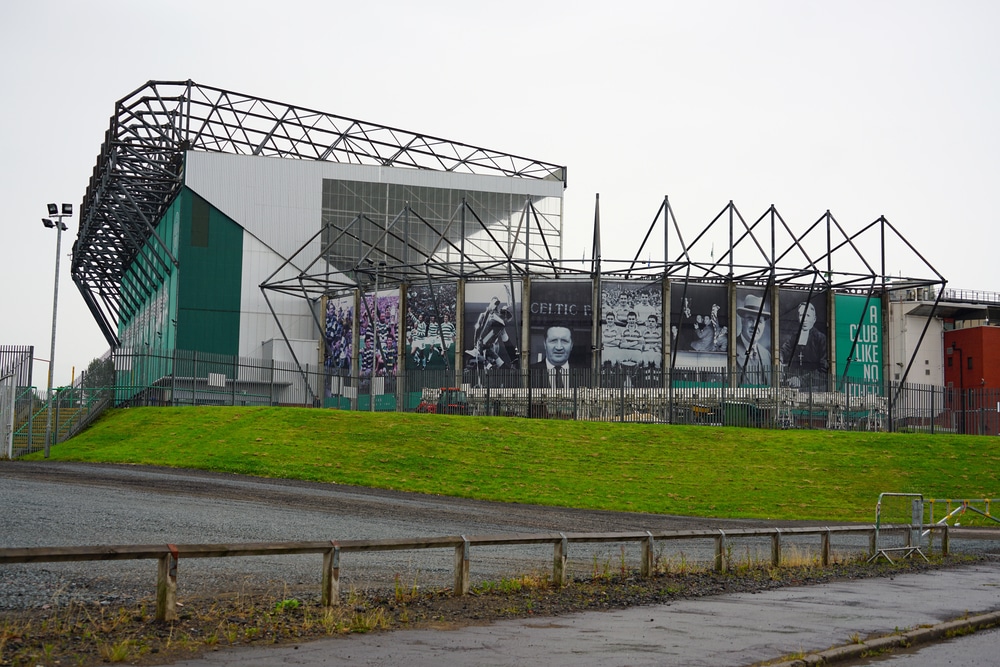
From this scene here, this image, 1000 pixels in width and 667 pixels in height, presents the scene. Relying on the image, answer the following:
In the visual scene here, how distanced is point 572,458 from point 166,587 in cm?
2436

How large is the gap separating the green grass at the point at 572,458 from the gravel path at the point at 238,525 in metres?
2.09

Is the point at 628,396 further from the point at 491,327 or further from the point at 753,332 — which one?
the point at 753,332

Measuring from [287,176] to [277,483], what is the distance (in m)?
43.4

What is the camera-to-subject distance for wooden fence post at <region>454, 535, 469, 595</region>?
1177cm

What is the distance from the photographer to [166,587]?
9297 millimetres

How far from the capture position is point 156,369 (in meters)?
46.2

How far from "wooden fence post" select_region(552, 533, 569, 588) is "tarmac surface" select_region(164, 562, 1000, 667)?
1.38 metres

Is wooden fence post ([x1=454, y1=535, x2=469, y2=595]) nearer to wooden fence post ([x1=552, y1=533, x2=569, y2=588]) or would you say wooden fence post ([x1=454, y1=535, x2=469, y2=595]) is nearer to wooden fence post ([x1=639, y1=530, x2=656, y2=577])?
wooden fence post ([x1=552, y1=533, x2=569, y2=588])

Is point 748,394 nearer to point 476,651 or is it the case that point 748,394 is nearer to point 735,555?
point 735,555

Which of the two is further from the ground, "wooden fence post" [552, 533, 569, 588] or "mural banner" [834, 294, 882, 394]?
"mural banner" [834, 294, 882, 394]

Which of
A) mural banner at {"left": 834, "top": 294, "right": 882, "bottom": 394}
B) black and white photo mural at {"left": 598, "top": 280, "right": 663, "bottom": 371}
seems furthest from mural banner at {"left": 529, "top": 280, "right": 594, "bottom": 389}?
mural banner at {"left": 834, "top": 294, "right": 882, "bottom": 394}

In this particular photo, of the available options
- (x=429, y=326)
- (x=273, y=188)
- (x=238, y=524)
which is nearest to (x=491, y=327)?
(x=429, y=326)

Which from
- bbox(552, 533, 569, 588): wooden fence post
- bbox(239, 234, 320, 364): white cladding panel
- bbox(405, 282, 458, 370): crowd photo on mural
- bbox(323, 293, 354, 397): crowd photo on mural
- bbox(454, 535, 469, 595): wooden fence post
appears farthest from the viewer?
bbox(239, 234, 320, 364): white cladding panel

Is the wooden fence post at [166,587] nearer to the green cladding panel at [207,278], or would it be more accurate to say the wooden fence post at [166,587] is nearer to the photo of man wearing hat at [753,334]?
the photo of man wearing hat at [753,334]
